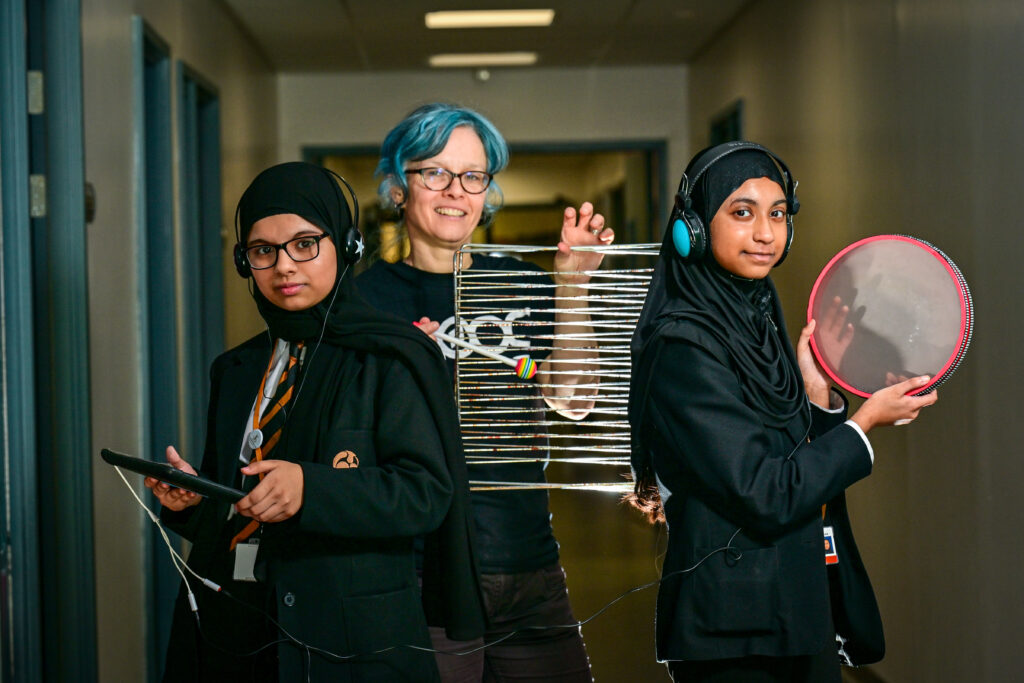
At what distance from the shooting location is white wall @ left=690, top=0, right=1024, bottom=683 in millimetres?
2523

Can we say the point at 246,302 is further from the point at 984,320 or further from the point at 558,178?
the point at 558,178

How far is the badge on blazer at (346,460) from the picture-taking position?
4.81 ft

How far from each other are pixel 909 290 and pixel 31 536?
2105mm

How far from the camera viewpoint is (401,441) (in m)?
1.47

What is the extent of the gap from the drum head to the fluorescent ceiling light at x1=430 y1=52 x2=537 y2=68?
5.23 metres

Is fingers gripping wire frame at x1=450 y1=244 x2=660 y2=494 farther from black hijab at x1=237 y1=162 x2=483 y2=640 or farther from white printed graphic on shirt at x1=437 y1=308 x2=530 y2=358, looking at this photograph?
black hijab at x1=237 y1=162 x2=483 y2=640

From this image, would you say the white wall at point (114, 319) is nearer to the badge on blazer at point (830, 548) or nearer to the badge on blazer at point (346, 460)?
the badge on blazer at point (346, 460)

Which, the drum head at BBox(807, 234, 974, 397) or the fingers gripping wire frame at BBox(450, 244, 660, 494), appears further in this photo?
the fingers gripping wire frame at BBox(450, 244, 660, 494)

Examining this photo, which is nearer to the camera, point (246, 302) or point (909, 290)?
point (909, 290)

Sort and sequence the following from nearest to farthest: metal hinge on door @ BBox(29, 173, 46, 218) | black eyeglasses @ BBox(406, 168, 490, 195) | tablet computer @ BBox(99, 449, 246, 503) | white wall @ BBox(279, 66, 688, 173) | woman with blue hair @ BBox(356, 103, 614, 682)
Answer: tablet computer @ BBox(99, 449, 246, 503)
woman with blue hair @ BBox(356, 103, 614, 682)
black eyeglasses @ BBox(406, 168, 490, 195)
metal hinge on door @ BBox(29, 173, 46, 218)
white wall @ BBox(279, 66, 688, 173)

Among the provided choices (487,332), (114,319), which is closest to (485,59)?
(114,319)

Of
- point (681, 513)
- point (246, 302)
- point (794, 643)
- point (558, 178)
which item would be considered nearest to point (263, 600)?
point (681, 513)

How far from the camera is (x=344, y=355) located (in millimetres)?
1531

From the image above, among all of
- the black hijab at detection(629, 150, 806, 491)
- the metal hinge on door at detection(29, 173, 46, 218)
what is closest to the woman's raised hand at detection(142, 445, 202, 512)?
the black hijab at detection(629, 150, 806, 491)
